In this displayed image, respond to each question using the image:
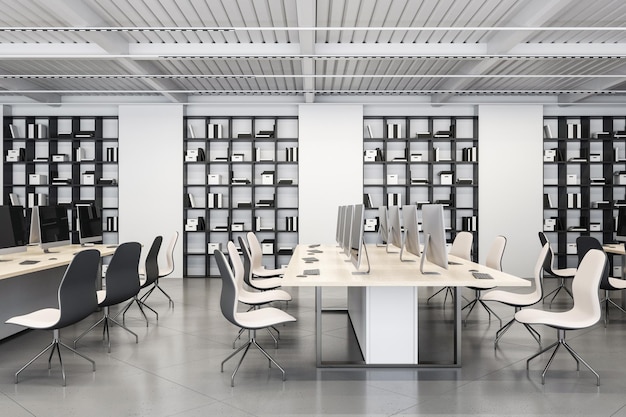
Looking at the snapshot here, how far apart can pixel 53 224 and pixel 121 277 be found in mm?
2256

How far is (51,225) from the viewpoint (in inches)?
257

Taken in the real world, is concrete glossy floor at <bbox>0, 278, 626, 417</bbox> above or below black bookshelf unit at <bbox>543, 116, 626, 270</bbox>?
below

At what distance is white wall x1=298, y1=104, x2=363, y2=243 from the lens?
31.7 feet

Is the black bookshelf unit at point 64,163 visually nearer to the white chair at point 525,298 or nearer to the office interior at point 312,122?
the office interior at point 312,122

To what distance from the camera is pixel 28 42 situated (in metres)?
6.71

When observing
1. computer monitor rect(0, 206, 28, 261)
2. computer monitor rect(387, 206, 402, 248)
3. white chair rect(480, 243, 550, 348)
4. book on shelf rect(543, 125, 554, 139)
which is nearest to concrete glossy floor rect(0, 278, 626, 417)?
white chair rect(480, 243, 550, 348)

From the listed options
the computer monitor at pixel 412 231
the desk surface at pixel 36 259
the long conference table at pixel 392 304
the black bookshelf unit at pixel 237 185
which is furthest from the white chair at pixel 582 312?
the black bookshelf unit at pixel 237 185

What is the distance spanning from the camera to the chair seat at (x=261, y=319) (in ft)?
12.6

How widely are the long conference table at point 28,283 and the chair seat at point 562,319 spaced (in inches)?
168

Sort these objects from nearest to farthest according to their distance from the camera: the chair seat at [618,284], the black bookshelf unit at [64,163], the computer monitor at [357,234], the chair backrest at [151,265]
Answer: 1. the computer monitor at [357,234]
2. the chair seat at [618,284]
3. the chair backrest at [151,265]
4. the black bookshelf unit at [64,163]

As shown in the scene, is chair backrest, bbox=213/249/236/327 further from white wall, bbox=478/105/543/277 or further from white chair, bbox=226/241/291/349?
white wall, bbox=478/105/543/277

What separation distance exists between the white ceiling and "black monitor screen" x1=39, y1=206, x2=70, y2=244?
6.12ft

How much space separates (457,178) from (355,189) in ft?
6.58

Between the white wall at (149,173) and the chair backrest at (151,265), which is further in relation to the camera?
the white wall at (149,173)
